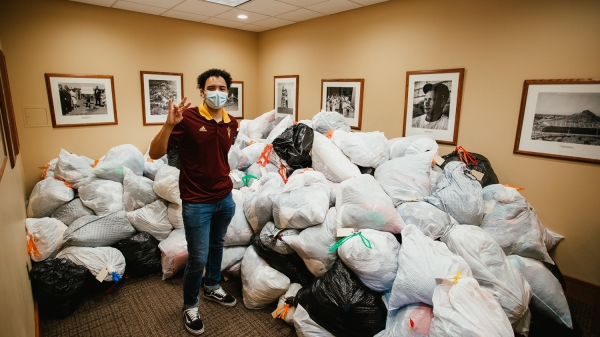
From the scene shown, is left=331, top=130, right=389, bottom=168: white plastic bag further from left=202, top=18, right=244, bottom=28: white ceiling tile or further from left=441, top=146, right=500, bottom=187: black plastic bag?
left=202, top=18, right=244, bottom=28: white ceiling tile

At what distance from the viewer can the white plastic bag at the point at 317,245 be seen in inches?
78.3

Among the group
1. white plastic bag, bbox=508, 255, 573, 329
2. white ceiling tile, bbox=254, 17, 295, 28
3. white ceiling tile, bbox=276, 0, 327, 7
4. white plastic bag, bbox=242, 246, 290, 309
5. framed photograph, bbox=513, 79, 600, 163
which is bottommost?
white plastic bag, bbox=242, 246, 290, 309

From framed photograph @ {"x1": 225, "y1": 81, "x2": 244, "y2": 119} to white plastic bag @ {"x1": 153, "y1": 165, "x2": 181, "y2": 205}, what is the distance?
7.59ft

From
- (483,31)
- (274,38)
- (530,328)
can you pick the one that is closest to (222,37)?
(274,38)

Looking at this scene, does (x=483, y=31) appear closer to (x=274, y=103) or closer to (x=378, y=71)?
(x=378, y=71)

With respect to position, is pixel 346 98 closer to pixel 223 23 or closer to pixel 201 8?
pixel 201 8

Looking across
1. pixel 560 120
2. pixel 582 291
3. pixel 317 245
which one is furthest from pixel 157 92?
pixel 582 291

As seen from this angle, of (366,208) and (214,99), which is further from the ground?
(214,99)

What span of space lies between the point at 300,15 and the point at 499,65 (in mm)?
2334

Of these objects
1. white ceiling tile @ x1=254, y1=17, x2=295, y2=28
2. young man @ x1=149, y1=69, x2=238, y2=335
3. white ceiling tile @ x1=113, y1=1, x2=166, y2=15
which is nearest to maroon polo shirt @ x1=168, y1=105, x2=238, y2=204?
young man @ x1=149, y1=69, x2=238, y2=335

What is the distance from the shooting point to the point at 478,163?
101 inches

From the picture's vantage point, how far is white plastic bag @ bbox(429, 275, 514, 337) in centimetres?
125

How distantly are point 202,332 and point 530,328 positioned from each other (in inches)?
78.8

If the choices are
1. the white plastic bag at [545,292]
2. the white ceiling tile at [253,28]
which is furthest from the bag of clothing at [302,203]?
the white ceiling tile at [253,28]
